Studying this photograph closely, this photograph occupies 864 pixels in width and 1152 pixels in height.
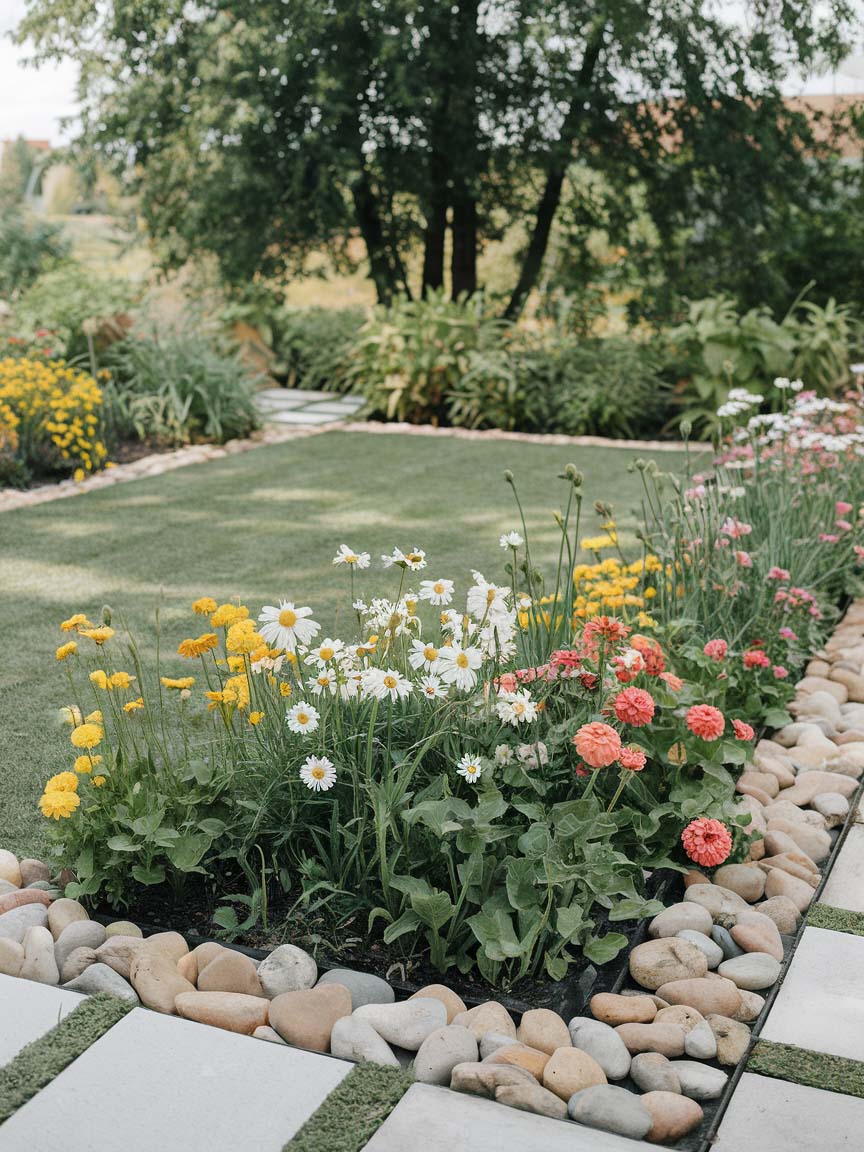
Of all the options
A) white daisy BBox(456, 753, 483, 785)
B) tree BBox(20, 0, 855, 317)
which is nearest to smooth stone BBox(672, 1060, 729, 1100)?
white daisy BBox(456, 753, 483, 785)

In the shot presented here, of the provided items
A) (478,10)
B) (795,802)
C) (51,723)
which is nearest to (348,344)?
(478,10)

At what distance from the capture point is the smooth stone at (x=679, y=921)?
78.5 inches

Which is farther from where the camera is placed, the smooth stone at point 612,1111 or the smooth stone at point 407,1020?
the smooth stone at point 407,1020

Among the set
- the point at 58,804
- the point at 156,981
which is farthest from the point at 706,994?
the point at 58,804

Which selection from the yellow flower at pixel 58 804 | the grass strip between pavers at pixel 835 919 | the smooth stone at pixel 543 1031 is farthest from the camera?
the grass strip between pavers at pixel 835 919

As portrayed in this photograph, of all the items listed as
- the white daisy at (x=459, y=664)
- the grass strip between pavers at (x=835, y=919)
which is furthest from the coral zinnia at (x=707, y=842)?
the white daisy at (x=459, y=664)

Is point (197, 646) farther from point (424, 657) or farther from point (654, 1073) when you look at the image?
point (654, 1073)

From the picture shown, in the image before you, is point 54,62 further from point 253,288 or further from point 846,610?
point 846,610

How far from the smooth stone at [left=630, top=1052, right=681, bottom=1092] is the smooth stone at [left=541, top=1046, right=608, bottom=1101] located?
0.05 metres

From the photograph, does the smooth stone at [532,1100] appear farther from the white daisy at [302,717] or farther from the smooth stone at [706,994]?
the white daisy at [302,717]

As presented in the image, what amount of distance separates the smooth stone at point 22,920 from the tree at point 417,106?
21.9 feet

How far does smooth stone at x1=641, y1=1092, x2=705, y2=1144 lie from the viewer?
1514 millimetres

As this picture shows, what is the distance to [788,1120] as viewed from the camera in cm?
152

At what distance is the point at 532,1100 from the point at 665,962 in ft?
1.46
